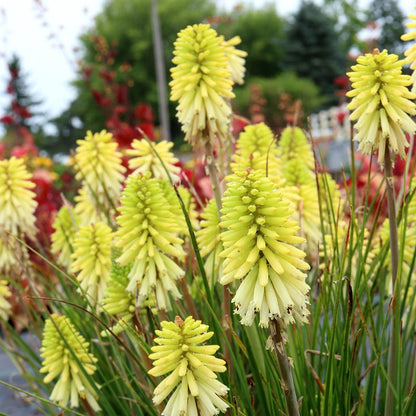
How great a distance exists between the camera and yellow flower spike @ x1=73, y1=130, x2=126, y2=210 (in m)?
2.75

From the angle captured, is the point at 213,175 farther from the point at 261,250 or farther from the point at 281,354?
the point at 281,354

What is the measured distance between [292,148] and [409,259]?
1.12 meters

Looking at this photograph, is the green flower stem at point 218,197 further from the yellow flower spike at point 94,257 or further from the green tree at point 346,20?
the green tree at point 346,20

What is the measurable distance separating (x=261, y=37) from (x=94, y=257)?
3854cm

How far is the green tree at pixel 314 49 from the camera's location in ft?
108

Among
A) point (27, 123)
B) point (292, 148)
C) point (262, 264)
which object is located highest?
point (27, 123)

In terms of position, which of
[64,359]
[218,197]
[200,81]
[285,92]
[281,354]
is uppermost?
[285,92]

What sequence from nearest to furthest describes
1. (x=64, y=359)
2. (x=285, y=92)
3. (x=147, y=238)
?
(x=147, y=238) → (x=64, y=359) → (x=285, y=92)

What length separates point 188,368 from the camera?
52.4 inches

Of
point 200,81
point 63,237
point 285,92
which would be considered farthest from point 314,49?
point 200,81

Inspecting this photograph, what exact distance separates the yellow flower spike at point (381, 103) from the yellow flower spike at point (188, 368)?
76 centimetres

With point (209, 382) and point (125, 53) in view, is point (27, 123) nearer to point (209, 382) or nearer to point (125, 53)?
point (125, 53)

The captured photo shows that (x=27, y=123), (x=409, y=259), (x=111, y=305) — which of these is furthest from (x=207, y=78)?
(x=27, y=123)

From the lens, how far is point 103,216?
297 centimetres
